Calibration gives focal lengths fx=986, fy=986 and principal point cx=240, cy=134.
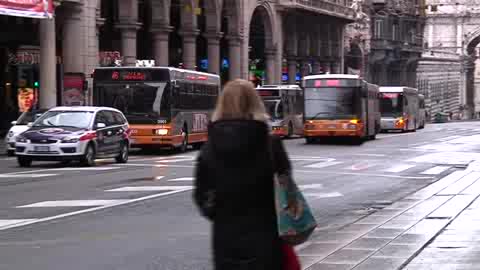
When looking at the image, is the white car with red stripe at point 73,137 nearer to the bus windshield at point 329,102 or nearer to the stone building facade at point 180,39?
the bus windshield at point 329,102

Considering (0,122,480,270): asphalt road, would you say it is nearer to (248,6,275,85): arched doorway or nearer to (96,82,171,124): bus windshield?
(96,82,171,124): bus windshield

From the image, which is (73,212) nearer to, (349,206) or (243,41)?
(349,206)

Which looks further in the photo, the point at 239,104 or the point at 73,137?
the point at 73,137

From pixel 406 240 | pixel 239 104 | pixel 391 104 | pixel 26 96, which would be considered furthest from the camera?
pixel 391 104

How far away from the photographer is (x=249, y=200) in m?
5.76

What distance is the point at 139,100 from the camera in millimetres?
31594

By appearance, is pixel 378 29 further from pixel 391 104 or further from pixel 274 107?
pixel 274 107

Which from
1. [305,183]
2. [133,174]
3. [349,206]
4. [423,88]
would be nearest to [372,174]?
[305,183]

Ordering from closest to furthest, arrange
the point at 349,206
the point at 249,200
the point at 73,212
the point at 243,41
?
1. the point at 249,200
2. the point at 73,212
3. the point at 349,206
4. the point at 243,41

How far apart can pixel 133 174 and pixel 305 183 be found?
441 cm

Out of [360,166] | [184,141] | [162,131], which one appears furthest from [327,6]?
[360,166]

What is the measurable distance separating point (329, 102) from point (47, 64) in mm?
11724

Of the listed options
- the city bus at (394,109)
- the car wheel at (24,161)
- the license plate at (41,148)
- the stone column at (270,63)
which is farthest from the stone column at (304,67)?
the license plate at (41,148)

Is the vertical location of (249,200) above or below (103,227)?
above
